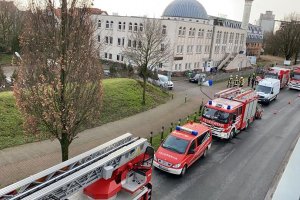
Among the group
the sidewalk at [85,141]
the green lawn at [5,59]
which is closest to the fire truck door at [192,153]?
the sidewalk at [85,141]

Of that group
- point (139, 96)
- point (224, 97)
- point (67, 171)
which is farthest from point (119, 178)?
point (139, 96)

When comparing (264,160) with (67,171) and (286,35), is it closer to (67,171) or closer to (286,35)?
(67,171)

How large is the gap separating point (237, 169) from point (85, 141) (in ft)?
27.6

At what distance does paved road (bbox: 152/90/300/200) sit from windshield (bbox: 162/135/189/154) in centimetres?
124

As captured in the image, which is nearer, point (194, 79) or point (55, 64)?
point (55, 64)

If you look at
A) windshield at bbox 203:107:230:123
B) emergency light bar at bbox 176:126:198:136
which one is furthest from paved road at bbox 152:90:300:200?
emergency light bar at bbox 176:126:198:136

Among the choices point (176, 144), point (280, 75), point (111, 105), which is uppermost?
point (280, 75)

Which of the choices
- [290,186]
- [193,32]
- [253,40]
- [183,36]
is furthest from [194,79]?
[253,40]

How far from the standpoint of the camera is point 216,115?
749 inches

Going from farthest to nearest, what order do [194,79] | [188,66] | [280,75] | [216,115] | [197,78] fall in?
[188,66]
[194,79]
[197,78]
[280,75]
[216,115]

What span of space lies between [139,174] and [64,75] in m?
4.24

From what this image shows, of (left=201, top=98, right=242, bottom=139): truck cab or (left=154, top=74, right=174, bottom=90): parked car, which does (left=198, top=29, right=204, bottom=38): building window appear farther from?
(left=201, top=98, right=242, bottom=139): truck cab

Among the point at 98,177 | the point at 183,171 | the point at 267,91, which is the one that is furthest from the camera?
the point at 267,91

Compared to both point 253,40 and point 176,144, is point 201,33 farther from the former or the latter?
point 176,144
